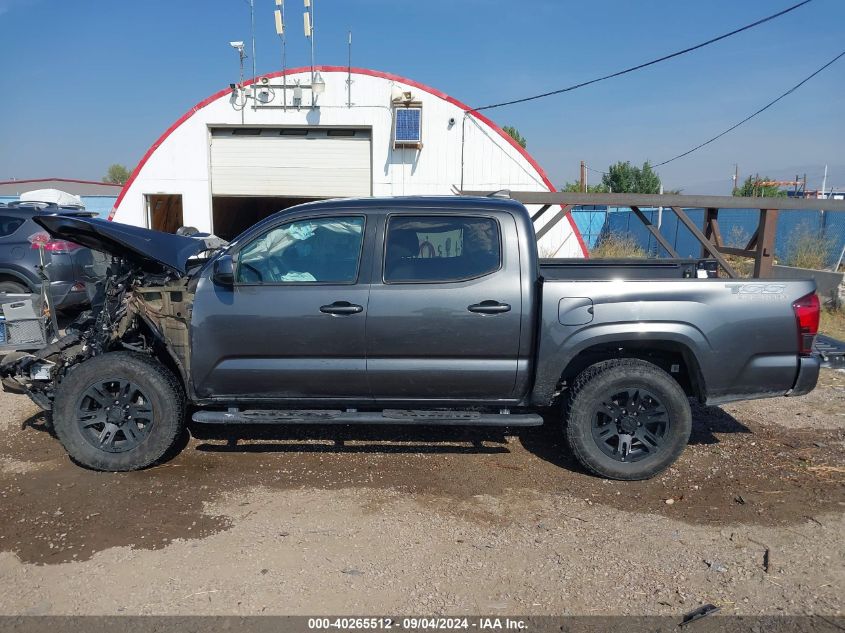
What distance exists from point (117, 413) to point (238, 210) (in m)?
17.4

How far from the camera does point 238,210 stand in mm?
20938

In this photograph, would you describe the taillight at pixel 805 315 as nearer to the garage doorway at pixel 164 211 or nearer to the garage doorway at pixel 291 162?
the garage doorway at pixel 291 162

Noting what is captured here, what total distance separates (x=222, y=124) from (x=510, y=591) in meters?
14.8

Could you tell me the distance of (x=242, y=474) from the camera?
4.58m

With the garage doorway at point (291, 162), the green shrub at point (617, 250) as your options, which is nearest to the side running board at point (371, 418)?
the garage doorway at point (291, 162)

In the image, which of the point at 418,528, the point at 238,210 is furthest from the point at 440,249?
the point at 238,210

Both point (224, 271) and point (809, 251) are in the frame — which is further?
point (809, 251)

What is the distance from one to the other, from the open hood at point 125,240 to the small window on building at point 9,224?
5226mm

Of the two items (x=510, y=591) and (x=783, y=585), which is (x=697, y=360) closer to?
(x=783, y=585)

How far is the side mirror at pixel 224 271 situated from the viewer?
168 inches

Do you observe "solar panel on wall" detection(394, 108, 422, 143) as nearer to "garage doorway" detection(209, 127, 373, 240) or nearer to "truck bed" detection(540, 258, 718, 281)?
"garage doorway" detection(209, 127, 373, 240)

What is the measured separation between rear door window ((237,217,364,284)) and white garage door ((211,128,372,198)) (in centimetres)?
1151

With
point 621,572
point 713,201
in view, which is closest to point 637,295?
point 621,572

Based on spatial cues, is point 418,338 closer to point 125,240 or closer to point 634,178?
point 125,240
